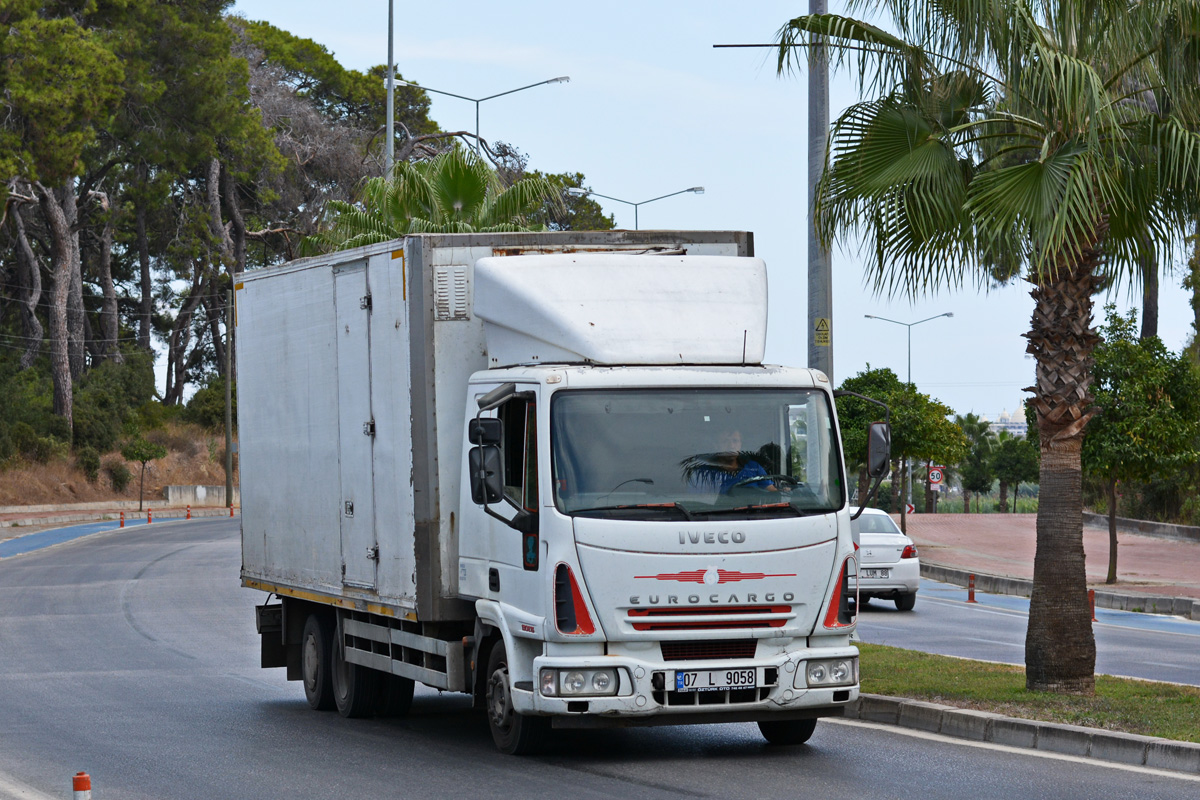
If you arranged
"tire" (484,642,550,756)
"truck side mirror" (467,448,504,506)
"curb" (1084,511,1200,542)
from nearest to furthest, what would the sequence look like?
"truck side mirror" (467,448,504,506) → "tire" (484,642,550,756) → "curb" (1084,511,1200,542)

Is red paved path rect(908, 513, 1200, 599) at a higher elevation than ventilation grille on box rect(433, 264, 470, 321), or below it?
below

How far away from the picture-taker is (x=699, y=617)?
9.05 m

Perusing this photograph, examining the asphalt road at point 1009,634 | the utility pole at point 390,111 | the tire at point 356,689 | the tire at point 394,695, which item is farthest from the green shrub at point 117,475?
the tire at point 394,695

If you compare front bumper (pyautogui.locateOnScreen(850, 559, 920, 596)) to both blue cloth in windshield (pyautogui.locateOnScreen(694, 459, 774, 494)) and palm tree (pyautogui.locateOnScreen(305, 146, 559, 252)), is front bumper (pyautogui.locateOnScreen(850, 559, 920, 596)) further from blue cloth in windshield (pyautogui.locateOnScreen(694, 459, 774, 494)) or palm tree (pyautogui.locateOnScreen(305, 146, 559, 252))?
blue cloth in windshield (pyautogui.locateOnScreen(694, 459, 774, 494))

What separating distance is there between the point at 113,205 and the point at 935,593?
49841mm

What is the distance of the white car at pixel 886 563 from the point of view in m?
23.3

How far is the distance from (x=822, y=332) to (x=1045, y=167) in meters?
4.01

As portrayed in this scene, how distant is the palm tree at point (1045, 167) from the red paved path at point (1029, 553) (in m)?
15.5

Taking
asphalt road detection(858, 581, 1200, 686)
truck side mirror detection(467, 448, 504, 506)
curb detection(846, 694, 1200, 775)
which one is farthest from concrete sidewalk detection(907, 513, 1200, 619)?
truck side mirror detection(467, 448, 504, 506)

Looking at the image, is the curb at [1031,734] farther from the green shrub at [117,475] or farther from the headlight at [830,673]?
the green shrub at [117,475]

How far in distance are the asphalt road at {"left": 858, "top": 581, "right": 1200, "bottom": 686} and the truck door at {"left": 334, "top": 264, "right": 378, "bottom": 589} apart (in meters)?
8.11

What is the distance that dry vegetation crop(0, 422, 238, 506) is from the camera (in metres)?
56.4

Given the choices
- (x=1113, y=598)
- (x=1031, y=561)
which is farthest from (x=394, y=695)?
(x=1031, y=561)

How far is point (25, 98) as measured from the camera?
4816 cm
